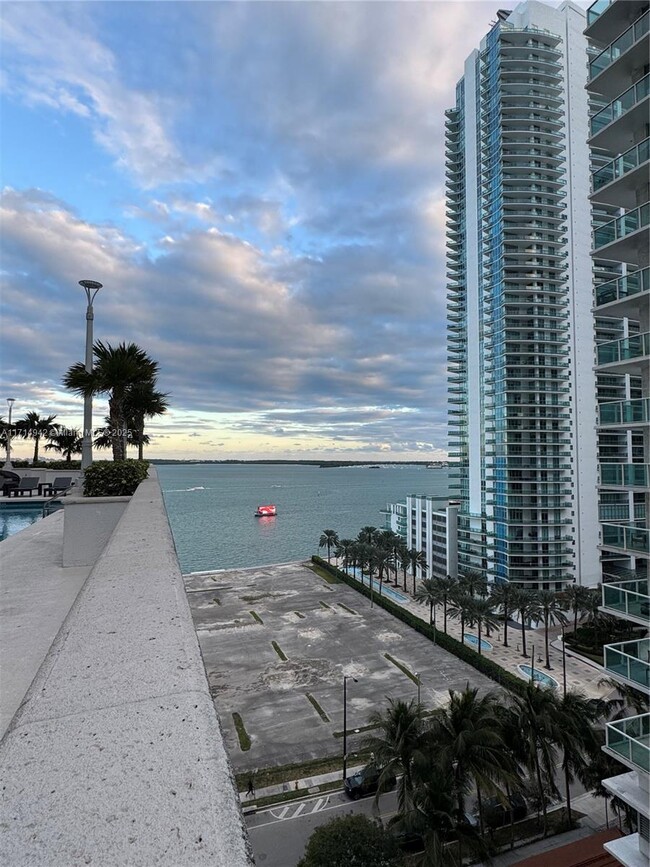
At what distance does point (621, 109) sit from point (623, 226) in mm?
2978

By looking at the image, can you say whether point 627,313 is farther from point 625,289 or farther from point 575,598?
point 575,598

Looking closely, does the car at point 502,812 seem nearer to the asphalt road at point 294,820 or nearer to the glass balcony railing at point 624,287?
the asphalt road at point 294,820

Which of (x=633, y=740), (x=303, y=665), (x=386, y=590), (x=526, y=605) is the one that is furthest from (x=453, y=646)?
(x=633, y=740)

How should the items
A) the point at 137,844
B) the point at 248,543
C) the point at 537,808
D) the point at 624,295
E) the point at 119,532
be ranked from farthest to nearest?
1. the point at 248,543
2. the point at 537,808
3. the point at 624,295
4. the point at 119,532
5. the point at 137,844

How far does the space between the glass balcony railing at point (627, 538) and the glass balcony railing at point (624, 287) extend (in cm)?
583

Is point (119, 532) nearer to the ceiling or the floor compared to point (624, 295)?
nearer to the floor

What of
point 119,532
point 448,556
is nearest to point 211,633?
point 448,556

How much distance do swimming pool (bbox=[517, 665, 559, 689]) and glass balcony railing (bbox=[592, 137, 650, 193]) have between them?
32.6 metres

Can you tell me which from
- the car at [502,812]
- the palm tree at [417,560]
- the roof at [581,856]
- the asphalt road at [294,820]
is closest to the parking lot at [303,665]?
the asphalt road at [294,820]

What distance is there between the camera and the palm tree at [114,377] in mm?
15258

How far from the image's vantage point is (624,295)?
12422 mm

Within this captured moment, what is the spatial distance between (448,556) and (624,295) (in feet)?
177

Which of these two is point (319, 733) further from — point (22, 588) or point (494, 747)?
point (22, 588)

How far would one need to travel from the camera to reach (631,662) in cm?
1078
